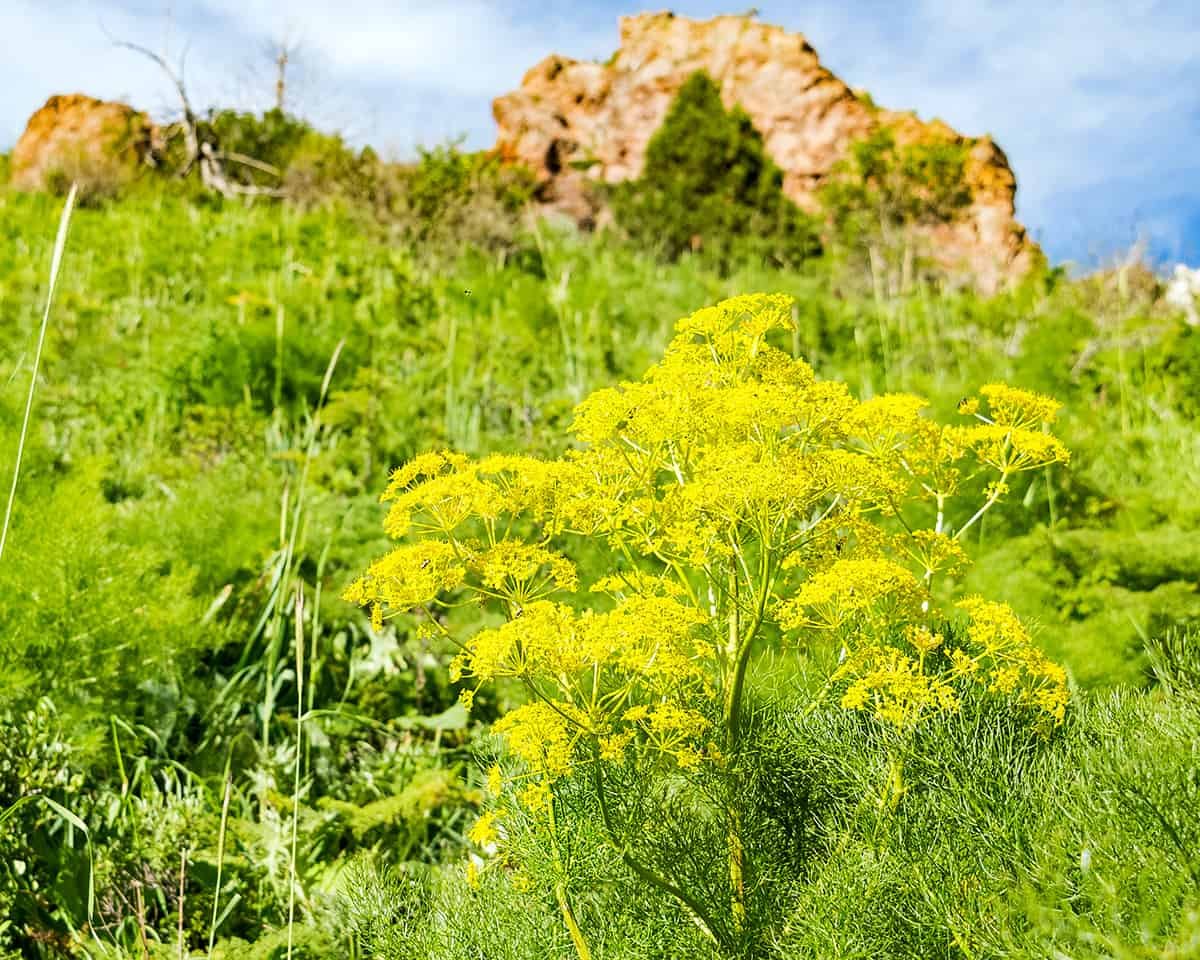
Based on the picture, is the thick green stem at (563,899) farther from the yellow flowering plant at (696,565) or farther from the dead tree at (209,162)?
the dead tree at (209,162)

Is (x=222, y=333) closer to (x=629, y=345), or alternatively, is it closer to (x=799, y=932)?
Result: (x=629, y=345)

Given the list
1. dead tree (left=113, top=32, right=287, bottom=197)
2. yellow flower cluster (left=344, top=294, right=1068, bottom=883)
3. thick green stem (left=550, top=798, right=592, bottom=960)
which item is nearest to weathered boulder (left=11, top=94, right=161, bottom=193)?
dead tree (left=113, top=32, right=287, bottom=197)

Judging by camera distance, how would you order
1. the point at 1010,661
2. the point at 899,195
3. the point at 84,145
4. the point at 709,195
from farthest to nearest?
the point at 84,145, the point at 709,195, the point at 899,195, the point at 1010,661

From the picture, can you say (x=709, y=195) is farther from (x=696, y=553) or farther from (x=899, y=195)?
(x=696, y=553)

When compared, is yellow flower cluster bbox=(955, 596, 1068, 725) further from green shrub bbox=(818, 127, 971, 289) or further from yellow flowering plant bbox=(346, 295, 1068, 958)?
green shrub bbox=(818, 127, 971, 289)

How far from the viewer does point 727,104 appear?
23844 millimetres

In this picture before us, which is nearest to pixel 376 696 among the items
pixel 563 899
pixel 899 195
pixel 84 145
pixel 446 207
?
pixel 563 899

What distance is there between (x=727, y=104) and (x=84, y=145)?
1366 cm

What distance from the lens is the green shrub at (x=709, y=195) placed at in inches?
612

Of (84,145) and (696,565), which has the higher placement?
(84,145)

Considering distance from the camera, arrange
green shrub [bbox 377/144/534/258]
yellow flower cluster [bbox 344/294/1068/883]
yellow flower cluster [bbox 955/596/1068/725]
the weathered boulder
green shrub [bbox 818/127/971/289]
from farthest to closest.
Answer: the weathered boulder < green shrub [bbox 818/127/971/289] < green shrub [bbox 377/144/534/258] < yellow flower cluster [bbox 955/596/1068/725] < yellow flower cluster [bbox 344/294/1068/883]

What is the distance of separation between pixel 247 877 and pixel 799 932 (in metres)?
1.40

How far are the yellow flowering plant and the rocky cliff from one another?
62.8 feet

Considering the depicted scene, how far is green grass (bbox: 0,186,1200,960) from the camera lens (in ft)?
4.00
